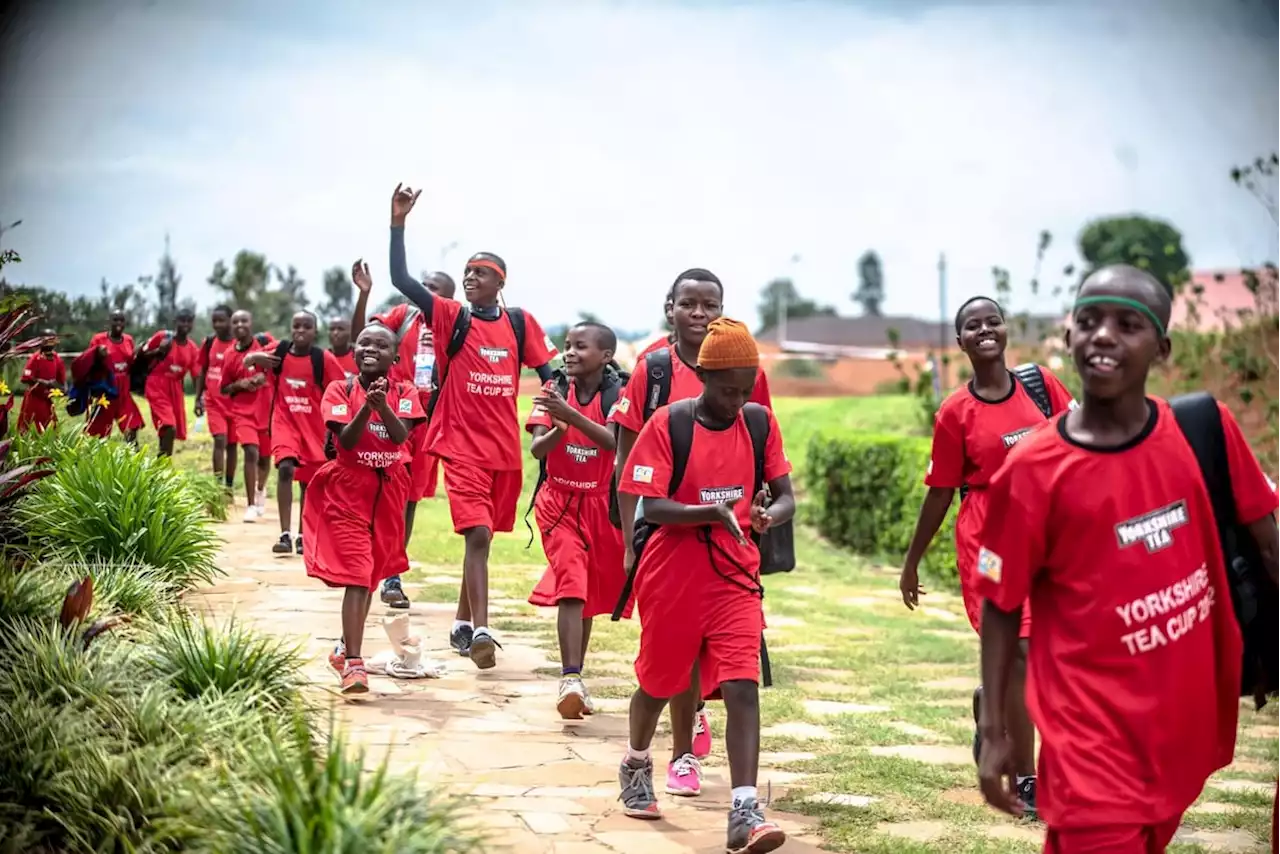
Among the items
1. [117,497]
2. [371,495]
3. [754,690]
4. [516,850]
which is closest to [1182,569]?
[754,690]

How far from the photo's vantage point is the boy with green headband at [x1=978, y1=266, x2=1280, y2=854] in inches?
154

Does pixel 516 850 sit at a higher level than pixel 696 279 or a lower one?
Answer: lower

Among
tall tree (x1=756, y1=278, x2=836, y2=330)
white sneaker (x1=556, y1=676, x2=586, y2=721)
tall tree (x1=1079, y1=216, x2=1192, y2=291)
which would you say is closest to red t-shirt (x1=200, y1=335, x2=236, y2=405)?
white sneaker (x1=556, y1=676, x2=586, y2=721)

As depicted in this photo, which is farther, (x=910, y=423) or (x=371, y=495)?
(x=910, y=423)

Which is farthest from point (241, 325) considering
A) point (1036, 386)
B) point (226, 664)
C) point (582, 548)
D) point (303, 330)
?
point (1036, 386)

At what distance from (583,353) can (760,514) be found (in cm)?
274

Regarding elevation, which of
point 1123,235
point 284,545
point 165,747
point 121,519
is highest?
point 1123,235

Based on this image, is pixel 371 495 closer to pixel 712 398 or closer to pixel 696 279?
pixel 696 279

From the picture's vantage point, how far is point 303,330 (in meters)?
14.0

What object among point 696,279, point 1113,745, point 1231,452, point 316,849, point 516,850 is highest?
point 696,279

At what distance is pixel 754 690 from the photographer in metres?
5.77

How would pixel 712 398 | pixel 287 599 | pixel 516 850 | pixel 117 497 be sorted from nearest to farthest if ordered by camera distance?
pixel 516 850, pixel 712 398, pixel 117 497, pixel 287 599

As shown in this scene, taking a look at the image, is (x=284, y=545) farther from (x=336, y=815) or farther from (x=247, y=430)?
(x=336, y=815)

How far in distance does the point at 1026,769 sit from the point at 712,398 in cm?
223
